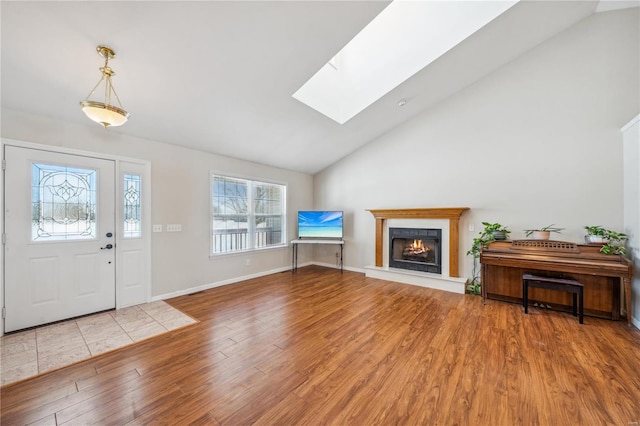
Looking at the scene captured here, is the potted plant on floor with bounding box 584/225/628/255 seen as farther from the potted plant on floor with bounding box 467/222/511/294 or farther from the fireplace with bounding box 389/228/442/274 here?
the fireplace with bounding box 389/228/442/274

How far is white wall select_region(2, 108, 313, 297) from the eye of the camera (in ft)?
9.88

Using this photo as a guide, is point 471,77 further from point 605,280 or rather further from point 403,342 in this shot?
point 403,342

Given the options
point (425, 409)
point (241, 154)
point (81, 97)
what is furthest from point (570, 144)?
point (81, 97)

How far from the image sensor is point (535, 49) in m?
3.69

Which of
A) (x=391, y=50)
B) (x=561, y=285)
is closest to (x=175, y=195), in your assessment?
(x=391, y=50)

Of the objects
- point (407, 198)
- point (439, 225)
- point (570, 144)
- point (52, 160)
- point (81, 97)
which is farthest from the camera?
point (407, 198)

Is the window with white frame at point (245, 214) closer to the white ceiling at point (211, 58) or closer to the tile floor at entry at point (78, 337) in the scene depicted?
the white ceiling at point (211, 58)

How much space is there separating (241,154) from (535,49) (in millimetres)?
5098

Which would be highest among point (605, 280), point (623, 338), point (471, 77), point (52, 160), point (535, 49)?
point (535, 49)

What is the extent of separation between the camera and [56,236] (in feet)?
9.45

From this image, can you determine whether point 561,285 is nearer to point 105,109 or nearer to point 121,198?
point 105,109

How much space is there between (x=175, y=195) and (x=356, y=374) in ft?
11.8

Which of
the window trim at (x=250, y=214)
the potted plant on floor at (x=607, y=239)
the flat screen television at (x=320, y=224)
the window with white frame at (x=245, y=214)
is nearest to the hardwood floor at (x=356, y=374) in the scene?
the potted plant on floor at (x=607, y=239)

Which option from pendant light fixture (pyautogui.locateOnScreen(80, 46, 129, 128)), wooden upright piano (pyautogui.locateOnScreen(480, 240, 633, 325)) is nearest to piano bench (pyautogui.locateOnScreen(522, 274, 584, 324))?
wooden upright piano (pyautogui.locateOnScreen(480, 240, 633, 325))
